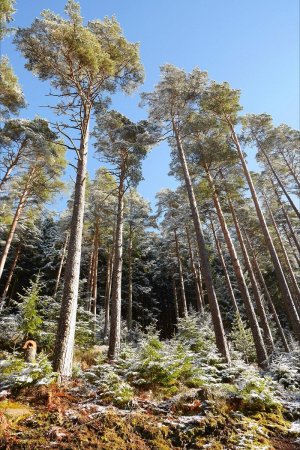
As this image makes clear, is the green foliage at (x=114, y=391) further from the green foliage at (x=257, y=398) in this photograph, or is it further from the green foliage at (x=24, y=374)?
the green foliage at (x=257, y=398)

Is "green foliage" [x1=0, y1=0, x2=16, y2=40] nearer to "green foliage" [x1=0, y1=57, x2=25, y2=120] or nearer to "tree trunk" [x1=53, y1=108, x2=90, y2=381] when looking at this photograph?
"green foliage" [x1=0, y1=57, x2=25, y2=120]

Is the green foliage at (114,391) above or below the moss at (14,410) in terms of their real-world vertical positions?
above

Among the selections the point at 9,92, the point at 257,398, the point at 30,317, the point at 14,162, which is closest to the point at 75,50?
the point at 9,92

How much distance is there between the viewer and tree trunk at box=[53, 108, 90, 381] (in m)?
6.53

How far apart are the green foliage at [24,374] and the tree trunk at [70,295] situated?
0.63 meters

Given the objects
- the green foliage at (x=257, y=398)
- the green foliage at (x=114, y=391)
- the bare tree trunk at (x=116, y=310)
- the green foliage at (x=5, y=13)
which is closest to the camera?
the green foliage at (x=114, y=391)

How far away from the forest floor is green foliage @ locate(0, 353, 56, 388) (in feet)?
0.46

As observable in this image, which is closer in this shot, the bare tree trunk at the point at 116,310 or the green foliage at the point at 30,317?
the green foliage at the point at 30,317

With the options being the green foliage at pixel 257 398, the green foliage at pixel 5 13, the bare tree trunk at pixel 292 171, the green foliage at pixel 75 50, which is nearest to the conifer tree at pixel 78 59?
the green foliage at pixel 75 50

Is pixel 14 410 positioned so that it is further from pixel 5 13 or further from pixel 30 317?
pixel 5 13

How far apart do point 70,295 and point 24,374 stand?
235 centimetres

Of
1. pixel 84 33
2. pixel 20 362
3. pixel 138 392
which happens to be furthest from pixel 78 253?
pixel 84 33

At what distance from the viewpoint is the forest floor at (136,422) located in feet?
12.8

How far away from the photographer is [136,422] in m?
4.51
